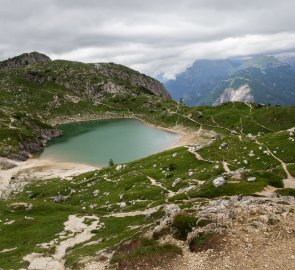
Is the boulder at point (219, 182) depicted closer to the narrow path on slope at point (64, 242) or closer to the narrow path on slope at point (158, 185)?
the narrow path on slope at point (158, 185)

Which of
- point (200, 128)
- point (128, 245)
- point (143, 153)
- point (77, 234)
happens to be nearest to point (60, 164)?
point (143, 153)

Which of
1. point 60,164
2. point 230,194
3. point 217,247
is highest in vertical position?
point 217,247

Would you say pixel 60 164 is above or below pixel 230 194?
below

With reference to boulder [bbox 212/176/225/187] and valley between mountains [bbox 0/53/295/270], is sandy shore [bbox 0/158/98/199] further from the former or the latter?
boulder [bbox 212/176/225/187]

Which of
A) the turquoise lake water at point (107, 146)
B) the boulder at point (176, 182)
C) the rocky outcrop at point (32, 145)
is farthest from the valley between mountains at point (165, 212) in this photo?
the turquoise lake water at point (107, 146)

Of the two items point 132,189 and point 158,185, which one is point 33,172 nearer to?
point 132,189

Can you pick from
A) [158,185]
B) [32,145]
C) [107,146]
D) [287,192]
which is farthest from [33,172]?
[287,192]

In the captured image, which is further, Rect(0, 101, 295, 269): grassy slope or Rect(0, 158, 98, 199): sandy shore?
Rect(0, 158, 98, 199): sandy shore

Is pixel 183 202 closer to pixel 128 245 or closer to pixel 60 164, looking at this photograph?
pixel 128 245

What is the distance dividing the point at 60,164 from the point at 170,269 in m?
115

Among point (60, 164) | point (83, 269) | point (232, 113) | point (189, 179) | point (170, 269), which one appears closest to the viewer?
point (170, 269)

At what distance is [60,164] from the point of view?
141750 mm

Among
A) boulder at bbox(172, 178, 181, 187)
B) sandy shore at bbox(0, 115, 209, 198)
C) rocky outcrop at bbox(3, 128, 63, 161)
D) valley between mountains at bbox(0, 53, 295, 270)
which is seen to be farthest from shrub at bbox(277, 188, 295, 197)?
rocky outcrop at bbox(3, 128, 63, 161)

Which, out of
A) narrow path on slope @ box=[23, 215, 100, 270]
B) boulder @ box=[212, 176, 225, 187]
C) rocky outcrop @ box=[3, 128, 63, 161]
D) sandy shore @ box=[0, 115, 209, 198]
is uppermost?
boulder @ box=[212, 176, 225, 187]
